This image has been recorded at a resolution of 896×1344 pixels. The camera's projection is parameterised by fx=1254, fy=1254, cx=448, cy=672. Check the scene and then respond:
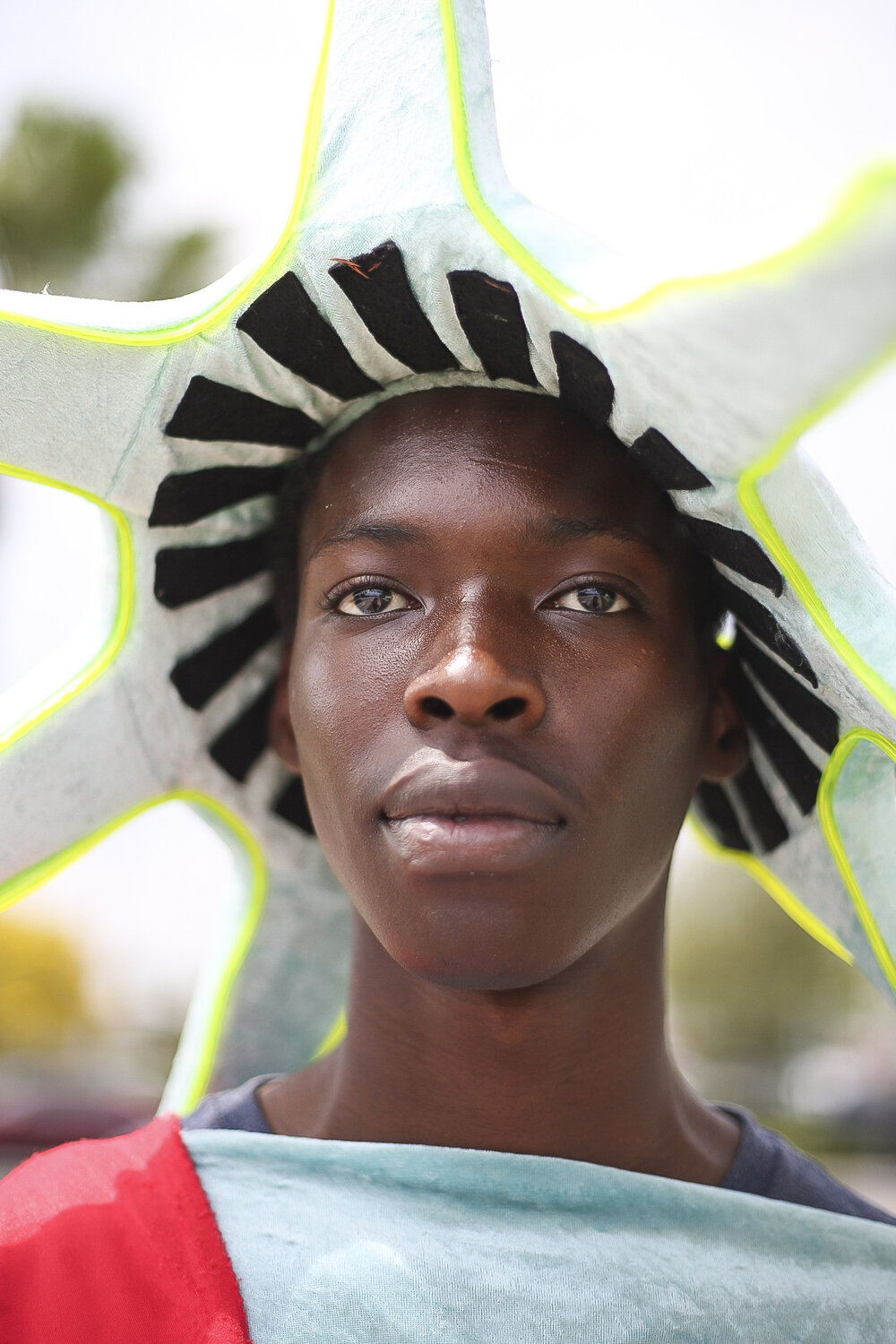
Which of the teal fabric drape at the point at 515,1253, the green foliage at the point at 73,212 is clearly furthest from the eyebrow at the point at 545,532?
the green foliage at the point at 73,212

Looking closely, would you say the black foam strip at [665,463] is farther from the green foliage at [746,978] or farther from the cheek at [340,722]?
the green foliage at [746,978]

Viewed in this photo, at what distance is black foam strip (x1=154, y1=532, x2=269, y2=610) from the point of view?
1920 mm

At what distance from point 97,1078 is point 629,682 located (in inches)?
738

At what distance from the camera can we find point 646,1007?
6.04 feet

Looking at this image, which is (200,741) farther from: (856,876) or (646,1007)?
(856,876)

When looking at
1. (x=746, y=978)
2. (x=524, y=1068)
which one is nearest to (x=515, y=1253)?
(x=524, y=1068)

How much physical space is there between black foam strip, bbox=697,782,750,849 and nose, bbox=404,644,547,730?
74cm

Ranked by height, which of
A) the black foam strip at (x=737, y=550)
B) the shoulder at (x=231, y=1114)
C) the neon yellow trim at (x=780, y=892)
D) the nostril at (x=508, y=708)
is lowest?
the shoulder at (x=231, y=1114)

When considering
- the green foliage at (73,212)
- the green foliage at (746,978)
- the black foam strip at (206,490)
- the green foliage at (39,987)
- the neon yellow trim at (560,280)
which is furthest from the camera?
the green foliage at (746,978)

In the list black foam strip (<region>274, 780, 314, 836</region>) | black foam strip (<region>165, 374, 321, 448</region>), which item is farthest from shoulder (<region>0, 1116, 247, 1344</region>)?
black foam strip (<region>165, 374, 321, 448</region>)

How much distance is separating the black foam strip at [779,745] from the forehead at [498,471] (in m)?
0.34

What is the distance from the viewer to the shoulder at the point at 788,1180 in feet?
6.06

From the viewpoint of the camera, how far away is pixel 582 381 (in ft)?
5.09

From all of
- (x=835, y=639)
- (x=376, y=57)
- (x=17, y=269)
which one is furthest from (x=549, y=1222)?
(x=17, y=269)
